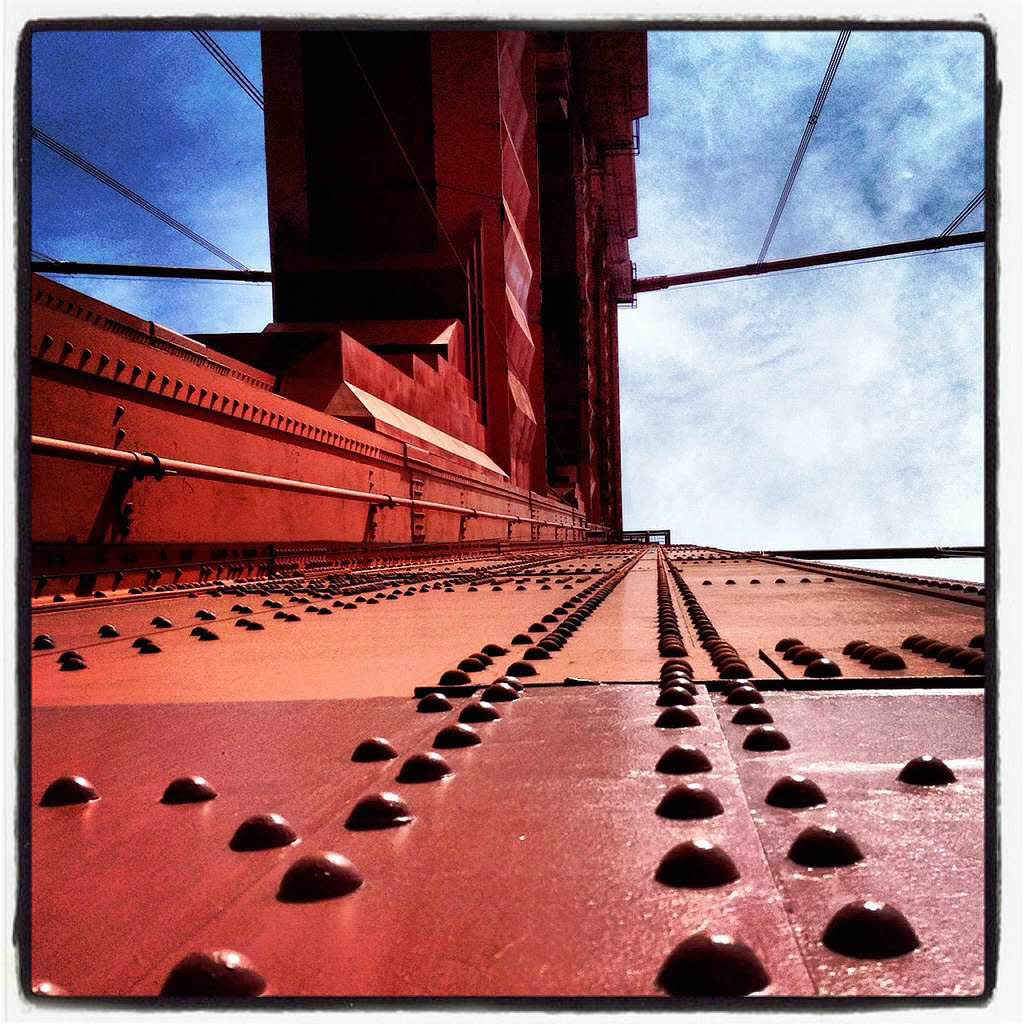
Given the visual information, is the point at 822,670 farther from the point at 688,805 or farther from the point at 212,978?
the point at 212,978

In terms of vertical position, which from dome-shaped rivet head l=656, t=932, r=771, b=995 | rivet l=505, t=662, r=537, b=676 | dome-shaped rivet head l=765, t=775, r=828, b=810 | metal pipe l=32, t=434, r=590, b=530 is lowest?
rivet l=505, t=662, r=537, b=676

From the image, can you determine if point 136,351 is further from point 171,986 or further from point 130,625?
point 171,986

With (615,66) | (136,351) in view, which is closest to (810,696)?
(136,351)

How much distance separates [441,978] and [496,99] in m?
22.7

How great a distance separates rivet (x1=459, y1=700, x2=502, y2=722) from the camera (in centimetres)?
169

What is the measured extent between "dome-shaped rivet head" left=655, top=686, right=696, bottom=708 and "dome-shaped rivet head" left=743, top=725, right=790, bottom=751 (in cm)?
26

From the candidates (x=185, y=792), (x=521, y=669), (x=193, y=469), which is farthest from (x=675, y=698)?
(x=193, y=469)

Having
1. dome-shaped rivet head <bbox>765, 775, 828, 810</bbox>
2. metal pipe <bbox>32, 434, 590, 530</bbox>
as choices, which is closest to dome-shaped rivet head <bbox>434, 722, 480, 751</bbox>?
dome-shaped rivet head <bbox>765, 775, 828, 810</bbox>

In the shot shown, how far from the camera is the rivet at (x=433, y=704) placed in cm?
181

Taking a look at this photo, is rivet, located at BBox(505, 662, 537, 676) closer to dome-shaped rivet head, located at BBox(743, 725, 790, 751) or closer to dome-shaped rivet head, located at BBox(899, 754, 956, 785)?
dome-shaped rivet head, located at BBox(743, 725, 790, 751)

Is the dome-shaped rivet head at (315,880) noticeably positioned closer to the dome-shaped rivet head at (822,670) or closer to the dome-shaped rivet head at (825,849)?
the dome-shaped rivet head at (825,849)

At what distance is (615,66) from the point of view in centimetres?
3562

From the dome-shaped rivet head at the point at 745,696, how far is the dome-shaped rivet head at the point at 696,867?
3.22 ft

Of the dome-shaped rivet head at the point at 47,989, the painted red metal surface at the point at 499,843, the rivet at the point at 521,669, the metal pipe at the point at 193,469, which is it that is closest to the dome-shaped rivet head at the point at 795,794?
the painted red metal surface at the point at 499,843
